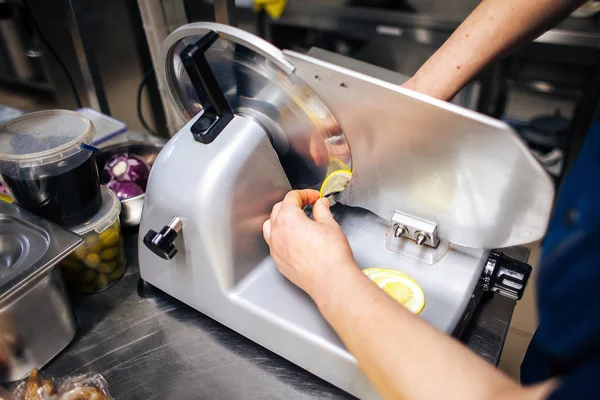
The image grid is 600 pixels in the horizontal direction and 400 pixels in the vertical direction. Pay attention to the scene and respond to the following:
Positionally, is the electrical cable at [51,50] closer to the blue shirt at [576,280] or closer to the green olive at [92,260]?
the green olive at [92,260]

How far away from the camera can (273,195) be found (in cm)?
74

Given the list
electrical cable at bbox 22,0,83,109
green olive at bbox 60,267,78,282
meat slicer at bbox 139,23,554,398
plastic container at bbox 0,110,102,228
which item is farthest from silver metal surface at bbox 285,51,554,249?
electrical cable at bbox 22,0,83,109

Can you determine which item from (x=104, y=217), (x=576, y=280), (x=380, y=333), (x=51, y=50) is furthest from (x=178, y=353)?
(x=51, y=50)

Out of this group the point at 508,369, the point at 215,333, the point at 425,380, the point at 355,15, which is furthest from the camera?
the point at 355,15

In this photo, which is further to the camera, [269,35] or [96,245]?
[269,35]

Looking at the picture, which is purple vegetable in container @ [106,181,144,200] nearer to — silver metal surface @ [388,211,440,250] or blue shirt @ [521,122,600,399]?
silver metal surface @ [388,211,440,250]

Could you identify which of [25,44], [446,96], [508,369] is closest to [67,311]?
[446,96]

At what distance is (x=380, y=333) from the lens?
50 centimetres

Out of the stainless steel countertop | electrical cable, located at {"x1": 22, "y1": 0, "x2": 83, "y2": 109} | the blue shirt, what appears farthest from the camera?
electrical cable, located at {"x1": 22, "y1": 0, "x2": 83, "y2": 109}

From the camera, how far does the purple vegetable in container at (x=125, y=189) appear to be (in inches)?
37.7

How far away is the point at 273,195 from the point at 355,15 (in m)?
1.10

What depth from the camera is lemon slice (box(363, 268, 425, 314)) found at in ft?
2.18

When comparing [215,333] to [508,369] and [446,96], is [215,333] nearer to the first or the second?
[446,96]

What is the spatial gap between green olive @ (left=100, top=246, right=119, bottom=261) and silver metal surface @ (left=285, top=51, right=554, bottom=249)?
46 centimetres
